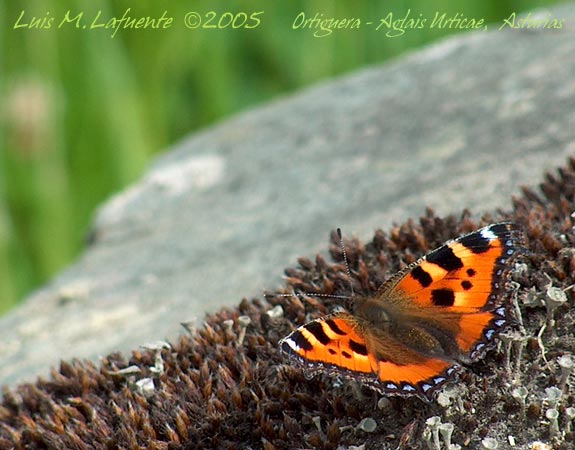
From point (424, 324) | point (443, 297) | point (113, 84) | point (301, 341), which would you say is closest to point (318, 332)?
point (301, 341)

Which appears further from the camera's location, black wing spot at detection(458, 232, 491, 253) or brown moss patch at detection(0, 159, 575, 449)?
black wing spot at detection(458, 232, 491, 253)

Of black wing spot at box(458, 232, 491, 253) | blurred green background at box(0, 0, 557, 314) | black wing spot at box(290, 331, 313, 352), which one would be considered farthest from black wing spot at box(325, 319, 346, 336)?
blurred green background at box(0, 0, 557, 314)

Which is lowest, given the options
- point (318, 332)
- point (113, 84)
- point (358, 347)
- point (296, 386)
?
point (296, 386)

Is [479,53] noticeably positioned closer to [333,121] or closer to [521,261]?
[333,121]

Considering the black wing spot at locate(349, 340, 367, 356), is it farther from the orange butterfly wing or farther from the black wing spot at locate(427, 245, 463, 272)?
the black wing spot at locate(427, 245, 463, 272)

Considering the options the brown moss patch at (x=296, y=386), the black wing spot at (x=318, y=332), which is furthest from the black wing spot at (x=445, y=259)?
the black wing spot at (x=318, y=332)

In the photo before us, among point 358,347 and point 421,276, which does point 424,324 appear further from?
point 358,347

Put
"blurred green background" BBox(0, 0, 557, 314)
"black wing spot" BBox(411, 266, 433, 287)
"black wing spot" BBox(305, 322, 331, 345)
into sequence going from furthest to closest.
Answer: "blurred green background" BBox(0, 0, 557, 314), "black wing spot" BBox(411, 266, 433, 287), "black wing spot" BBox(305, 322, 331, 345)
